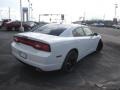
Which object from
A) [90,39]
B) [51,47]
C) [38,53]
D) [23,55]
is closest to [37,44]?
[38,53]

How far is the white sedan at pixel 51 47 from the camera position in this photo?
522 centimetres

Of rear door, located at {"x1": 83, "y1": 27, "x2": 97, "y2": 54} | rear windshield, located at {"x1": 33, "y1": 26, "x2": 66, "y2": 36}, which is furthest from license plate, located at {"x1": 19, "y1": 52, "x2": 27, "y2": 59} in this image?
rear door, located at {"x1": 83, "y1": 27, "x2": 97, "y2": 54}

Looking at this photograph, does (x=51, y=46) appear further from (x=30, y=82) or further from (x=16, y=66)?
(x=16, y=66)

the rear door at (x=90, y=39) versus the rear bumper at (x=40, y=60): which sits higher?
the rear door at (x=90, y=39)

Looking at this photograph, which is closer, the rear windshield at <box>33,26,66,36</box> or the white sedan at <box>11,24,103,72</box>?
the white sedan at <box>11,24,103,72</box>

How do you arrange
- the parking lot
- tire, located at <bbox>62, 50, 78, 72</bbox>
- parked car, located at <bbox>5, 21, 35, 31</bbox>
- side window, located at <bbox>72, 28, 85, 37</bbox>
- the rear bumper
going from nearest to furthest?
the parking lot → the rear bumper → tire, located at <bbox>62, 50, 78, 72</bbox> → side window, located at <bbox>72, 28, 85, 37</bbox> → parked car, located at <bbox>5, 21, 35, 31</bbox>

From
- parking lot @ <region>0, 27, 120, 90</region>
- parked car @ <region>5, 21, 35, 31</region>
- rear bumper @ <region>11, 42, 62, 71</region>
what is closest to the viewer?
parking lot @ <region>0, 27, 120, 90</region>

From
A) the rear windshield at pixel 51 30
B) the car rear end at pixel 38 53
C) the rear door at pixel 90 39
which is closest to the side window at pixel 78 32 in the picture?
the rear door at pixel 90 39

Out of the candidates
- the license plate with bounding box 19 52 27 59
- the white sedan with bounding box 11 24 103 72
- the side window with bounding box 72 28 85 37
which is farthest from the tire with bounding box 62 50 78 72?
the license plate with bounding box 19 52 27 59

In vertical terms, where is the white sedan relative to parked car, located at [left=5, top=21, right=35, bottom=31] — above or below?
below

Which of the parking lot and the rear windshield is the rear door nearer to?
the parking lot

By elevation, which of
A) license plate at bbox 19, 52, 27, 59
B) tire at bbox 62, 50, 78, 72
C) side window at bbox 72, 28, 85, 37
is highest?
side window at bbox 72, 28, 85, 37

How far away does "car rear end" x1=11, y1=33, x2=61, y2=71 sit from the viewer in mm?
5180

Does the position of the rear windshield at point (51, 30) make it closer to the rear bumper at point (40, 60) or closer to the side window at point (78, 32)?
the side window at point (78, 32)
